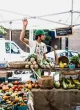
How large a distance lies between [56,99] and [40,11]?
420 cm

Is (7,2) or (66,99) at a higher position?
(7,2)

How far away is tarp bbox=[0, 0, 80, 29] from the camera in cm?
867

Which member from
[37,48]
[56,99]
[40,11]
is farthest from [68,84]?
[40,11]

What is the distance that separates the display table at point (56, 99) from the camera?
5.89 metres

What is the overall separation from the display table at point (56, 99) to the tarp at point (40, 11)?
3.54 meters

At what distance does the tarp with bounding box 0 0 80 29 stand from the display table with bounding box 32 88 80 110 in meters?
3.54

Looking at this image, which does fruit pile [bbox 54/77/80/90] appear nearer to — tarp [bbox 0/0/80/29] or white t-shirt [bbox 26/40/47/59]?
white t-shirt [bbox 26/40/47/59]

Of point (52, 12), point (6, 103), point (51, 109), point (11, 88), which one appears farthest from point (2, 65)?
point (52, 12)

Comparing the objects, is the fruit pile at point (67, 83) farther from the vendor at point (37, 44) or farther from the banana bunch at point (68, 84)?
the vendor at point (37, 44)

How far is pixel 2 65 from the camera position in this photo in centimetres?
604

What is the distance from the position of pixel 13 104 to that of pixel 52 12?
6.01 meters

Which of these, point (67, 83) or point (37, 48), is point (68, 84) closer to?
point (67, 83)

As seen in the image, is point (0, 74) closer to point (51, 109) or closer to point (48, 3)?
point (51, 109)

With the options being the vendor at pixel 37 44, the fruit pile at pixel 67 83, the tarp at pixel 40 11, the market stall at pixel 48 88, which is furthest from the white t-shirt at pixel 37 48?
the tarp at pixel 40 11
